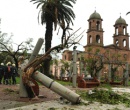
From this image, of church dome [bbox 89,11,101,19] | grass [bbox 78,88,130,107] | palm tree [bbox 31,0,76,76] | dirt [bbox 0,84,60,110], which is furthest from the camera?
church dome [bbox 89,11,101,19]

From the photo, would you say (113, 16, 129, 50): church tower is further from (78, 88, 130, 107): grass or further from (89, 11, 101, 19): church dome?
(78, 88, 130, 107): grass

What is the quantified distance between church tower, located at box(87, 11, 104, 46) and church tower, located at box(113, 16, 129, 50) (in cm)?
598

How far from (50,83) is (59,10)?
60.2ft

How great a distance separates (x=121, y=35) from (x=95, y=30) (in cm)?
846

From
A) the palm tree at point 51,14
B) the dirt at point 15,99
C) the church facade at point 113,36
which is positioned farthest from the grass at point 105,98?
the church facade at point 113,36

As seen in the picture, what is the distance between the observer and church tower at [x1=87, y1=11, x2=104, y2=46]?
60.7 metres

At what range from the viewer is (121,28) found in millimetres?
65938

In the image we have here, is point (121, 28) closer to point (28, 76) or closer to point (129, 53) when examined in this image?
point (129, 53)

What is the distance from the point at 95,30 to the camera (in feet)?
201

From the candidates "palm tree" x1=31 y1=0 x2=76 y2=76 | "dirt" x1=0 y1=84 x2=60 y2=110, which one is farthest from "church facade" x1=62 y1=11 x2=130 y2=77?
"dirt" x1=0 y1=84 x2=60 y2=110

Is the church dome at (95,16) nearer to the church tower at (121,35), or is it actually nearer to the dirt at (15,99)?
the church tower at (121,35)

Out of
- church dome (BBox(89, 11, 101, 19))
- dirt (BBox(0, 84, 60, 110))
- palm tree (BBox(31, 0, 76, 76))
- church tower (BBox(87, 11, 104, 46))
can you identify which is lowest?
dirt (BBox(0, 84, 60, 110))

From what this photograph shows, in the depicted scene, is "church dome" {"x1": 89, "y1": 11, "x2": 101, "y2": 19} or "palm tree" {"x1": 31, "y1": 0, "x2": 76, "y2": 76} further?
"church dome" {"x1": 89, "y1": 11, "x2": 101, "y2": 19}

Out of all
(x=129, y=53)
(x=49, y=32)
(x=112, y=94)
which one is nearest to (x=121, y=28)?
(x=129, y=53)
